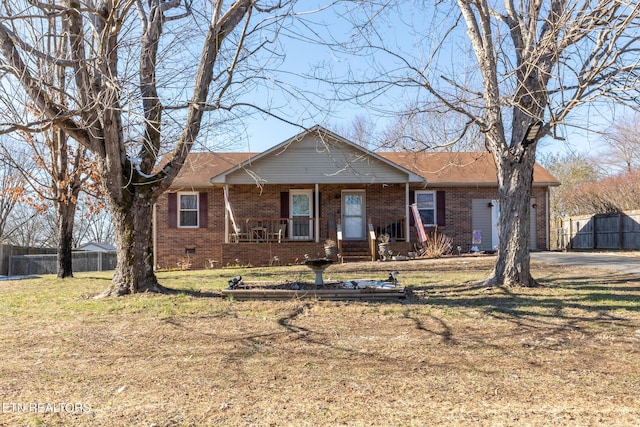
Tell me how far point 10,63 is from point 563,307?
27.1 ft

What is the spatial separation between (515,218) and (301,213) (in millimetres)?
11489

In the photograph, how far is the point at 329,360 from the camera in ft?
16.9

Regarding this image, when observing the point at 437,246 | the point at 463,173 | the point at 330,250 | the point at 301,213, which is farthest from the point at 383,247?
the point at 463,173

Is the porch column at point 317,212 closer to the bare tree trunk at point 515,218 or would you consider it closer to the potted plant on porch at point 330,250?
the potted plant on porch at point 330,250

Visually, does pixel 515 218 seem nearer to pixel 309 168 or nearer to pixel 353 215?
pixel 309 168

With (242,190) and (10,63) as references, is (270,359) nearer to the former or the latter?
(10,63)

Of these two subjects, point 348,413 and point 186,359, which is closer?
point 348,413

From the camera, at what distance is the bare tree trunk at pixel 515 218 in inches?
348

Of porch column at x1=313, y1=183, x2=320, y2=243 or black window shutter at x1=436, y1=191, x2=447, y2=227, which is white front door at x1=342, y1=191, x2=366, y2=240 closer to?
porch column at x1=313, y1=183, x2=320, y2=243

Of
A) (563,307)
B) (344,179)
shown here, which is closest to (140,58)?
(563,307)

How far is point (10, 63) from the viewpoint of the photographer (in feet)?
22.0

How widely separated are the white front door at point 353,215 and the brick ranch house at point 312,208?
38mm

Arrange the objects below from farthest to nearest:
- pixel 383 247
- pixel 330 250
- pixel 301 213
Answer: pixel 301 213
pixel 330 250
pixel 383 247

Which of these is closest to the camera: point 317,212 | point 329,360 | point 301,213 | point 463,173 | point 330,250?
point 329,360
